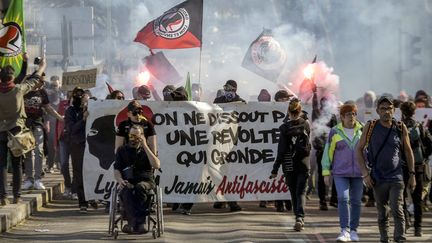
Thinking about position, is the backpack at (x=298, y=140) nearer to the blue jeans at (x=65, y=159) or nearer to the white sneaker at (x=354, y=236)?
the white sneaker at (x=354, y=236)

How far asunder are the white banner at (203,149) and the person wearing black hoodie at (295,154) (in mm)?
2177

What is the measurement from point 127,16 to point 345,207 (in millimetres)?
41499

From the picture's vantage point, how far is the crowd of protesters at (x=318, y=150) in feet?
38.4

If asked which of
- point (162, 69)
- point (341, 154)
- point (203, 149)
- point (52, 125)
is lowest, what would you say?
point (341, 154)

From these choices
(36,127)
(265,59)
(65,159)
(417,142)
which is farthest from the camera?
(265,59)

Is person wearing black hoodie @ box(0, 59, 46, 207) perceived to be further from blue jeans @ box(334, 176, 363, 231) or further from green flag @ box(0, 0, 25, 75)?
blue jeans @ box(334, 176, 363, 231)

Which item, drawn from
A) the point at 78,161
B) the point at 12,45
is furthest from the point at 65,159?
the point at 12,45

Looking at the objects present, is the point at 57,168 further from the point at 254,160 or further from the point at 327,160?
the point at 327,160

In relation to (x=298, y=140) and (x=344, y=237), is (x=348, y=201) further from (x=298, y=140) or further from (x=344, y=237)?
(x=298, y=140)

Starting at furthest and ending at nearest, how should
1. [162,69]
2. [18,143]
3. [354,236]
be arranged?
[162,69], [18,143], [354,236]

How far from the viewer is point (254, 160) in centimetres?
1581

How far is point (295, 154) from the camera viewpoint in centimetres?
1346

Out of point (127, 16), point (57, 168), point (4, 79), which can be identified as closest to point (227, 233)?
point (4, 79)

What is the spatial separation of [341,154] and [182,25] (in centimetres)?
648
